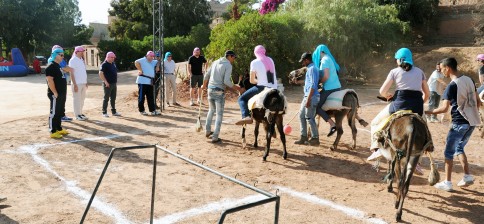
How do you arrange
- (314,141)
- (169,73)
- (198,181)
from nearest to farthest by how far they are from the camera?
(198,181), (314,141), (169,73)

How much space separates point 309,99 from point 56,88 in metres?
5.44

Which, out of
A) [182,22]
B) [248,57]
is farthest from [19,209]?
[182,22]

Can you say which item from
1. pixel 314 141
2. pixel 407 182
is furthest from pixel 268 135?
pixel 407 182

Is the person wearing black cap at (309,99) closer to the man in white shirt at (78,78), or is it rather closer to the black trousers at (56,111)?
the black trousers at (56,111)

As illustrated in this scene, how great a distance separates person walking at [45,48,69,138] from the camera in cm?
888

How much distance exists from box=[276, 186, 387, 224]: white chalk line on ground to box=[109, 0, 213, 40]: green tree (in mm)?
43388

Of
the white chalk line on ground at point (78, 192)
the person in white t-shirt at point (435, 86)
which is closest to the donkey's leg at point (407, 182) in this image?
the white chalk line on ground at point (78, 192)

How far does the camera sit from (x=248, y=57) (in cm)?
1773

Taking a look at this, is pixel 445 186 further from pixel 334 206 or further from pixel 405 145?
pixel 334 206

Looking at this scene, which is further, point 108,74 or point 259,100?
point 108,74

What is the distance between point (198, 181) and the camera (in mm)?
6523

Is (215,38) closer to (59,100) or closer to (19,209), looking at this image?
(59,100)

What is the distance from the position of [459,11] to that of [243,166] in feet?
94.3

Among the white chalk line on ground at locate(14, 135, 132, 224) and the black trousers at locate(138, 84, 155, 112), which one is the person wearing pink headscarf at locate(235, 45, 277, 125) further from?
the black trousers at locate(138, 84, 155, 112)
